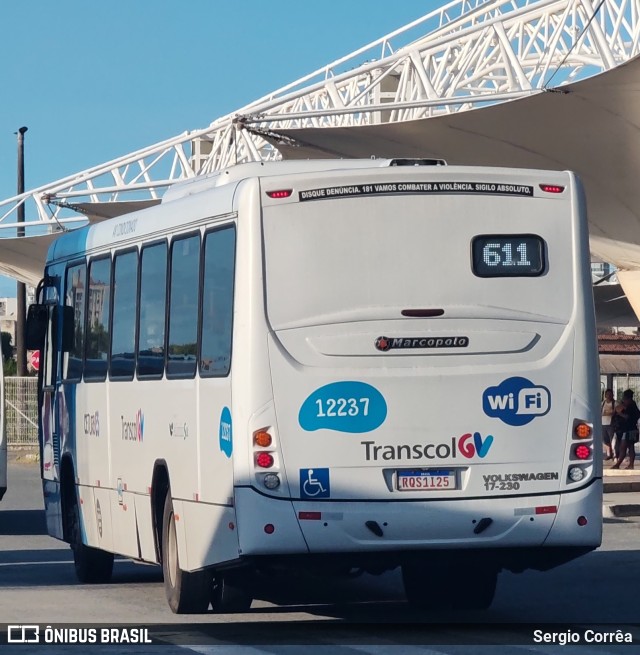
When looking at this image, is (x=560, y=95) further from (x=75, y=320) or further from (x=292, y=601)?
(x=292, y=601)

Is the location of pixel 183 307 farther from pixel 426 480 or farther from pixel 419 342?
pixel 426 480

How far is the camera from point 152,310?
12.2 meters

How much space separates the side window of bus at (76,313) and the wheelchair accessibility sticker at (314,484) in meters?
4.79

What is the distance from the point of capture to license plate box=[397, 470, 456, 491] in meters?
10.1

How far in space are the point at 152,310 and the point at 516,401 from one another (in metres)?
3.18

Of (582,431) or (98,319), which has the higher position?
(98,319)

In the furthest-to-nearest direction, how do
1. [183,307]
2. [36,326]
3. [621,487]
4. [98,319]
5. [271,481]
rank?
[621,487] → [36,326] → [98,319] → [183,307] → [271,481]

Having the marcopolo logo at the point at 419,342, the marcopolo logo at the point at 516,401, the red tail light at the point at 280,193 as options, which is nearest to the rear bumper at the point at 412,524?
the marcopolo logo at the point at 516,401

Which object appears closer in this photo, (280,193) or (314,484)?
(314,484)

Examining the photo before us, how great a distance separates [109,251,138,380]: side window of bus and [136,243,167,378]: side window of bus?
20 centimetres

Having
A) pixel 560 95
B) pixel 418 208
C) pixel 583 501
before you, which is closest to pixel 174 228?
pixel 418 208

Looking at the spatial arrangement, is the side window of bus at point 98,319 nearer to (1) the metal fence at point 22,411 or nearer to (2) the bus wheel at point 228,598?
(2) the bus wheel at point 228,598

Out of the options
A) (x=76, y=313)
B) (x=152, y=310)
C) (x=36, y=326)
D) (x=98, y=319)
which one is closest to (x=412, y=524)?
(x=152, y=310)

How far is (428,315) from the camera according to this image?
10.3 metres
